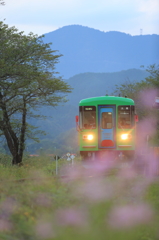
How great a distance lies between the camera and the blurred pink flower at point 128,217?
18.2ft

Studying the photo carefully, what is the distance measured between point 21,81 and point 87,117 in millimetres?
10267

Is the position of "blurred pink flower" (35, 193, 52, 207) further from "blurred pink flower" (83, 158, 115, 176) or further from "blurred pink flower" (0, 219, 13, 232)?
"blurred pink flower" (83, 158, 115, 176)

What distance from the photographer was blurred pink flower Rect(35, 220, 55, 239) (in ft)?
16.3

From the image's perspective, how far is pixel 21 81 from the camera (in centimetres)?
2588

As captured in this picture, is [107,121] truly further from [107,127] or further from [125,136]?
[125,136]

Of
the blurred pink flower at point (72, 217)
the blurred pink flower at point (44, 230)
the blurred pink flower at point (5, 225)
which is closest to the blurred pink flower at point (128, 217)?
the blurred pink flower at point (72, 217)

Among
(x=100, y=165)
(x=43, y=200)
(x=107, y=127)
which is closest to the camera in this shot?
(x=43, y=200)

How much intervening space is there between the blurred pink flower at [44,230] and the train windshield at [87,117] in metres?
11.5

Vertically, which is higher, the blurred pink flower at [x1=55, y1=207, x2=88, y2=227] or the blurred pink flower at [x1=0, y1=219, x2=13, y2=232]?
the blurred pink flower at [x1=55, y1=207, x2=88, y2=227]

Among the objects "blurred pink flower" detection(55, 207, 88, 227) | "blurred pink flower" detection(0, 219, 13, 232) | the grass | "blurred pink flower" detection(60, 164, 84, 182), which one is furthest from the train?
"blurred pink flower" detection(0, 219, 13, 232)

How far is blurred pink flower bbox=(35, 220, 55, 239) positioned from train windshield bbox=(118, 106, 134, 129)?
38.1ft

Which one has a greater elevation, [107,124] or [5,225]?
[107,124]

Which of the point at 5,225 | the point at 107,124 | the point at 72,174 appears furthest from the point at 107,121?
the point at 5,225

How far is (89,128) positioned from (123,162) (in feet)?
7.13
